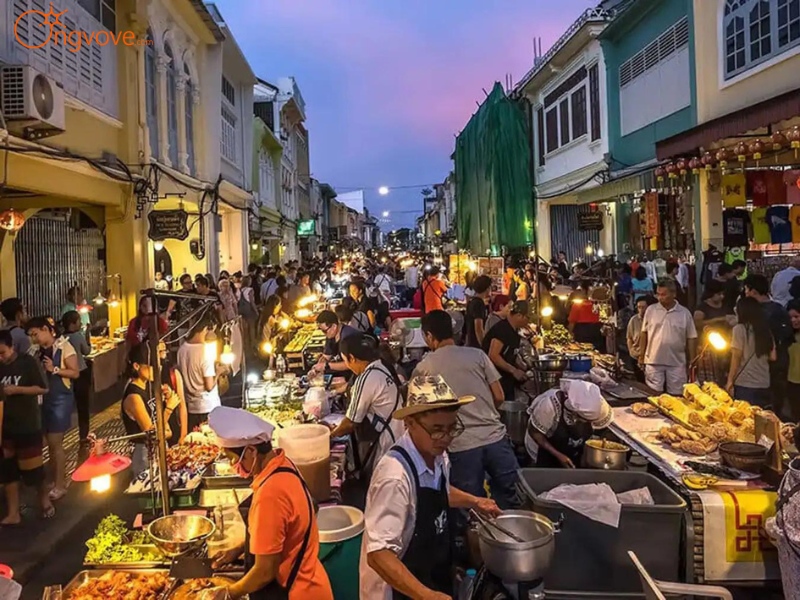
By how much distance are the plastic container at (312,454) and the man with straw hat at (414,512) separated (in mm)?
1882

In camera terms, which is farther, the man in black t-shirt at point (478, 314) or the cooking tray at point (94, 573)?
the man in black t-shirt at point (478, 314)

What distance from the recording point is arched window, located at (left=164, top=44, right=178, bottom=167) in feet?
50.4

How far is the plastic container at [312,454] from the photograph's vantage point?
512 cm

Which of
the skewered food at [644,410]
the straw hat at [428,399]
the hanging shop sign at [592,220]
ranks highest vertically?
the hanging shop sign at [592,220]

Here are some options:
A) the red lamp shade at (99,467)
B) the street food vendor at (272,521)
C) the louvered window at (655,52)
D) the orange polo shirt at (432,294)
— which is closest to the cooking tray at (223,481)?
the red lamp shade at (99,467)

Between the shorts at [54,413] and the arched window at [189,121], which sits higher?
the arched window at [189,121]

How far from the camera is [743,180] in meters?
12.3

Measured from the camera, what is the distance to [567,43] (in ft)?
65.7

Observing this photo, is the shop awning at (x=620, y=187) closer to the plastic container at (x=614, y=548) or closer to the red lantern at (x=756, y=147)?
the red lantern at (x=756, y=147)

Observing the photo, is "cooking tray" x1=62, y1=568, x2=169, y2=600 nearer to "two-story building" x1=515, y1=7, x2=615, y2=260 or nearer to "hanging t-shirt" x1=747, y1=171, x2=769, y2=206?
"hanging t-shirt" x1=747, y1=171, x2=769, y2=206

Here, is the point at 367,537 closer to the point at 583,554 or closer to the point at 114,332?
the point at 583,554

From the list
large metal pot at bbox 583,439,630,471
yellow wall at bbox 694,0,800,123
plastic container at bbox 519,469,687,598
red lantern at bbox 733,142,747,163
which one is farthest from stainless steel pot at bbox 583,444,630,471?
yellow wall at bbox 694,0,800,123

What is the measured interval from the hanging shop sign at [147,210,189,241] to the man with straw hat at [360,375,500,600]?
36.8ft

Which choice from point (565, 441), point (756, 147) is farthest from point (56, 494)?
point (756, 147)
